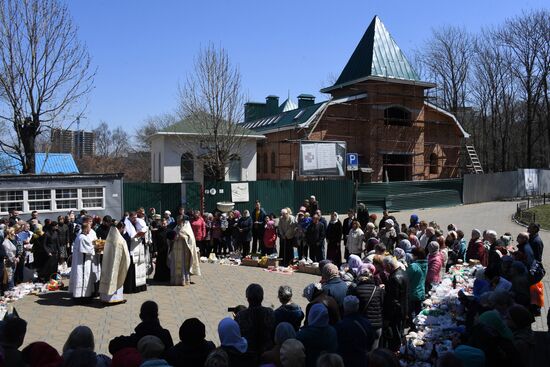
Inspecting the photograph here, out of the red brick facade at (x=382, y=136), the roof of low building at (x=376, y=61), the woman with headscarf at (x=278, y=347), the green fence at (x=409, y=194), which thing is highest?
the roof of low building at (x=376, y=61)

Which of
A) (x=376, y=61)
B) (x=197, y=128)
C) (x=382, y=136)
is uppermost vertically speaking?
(x=376, y=61)

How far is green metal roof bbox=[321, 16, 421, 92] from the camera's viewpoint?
36031 millimetres

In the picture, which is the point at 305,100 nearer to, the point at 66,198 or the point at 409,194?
the point at 409,194

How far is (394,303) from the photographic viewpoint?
7.09 metres

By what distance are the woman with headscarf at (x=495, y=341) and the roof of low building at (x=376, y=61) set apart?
3125 cm

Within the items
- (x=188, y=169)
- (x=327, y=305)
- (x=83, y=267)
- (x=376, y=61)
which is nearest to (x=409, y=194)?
(x=376, y=61)

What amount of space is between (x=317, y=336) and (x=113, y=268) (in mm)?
6634

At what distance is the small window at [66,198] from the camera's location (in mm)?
19547

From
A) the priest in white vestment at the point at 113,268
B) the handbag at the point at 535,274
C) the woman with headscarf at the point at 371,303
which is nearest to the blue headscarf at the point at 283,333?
the woman with headscarf at the point at 371,303

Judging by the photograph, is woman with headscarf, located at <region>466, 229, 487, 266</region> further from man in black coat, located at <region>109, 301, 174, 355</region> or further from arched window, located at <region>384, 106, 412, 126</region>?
arched window, located at <region>384, 106, 412, 126</region>

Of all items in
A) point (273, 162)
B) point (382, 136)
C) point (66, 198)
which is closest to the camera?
Answer: point (66, 198)

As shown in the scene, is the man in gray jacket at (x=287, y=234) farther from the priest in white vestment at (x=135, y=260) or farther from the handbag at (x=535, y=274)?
the handbag at (x=535, y=274)

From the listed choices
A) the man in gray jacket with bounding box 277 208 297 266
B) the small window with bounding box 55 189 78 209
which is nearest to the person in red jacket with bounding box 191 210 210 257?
the man in gray jacket with bounding box 277 208 297 266

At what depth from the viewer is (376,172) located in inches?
1388
